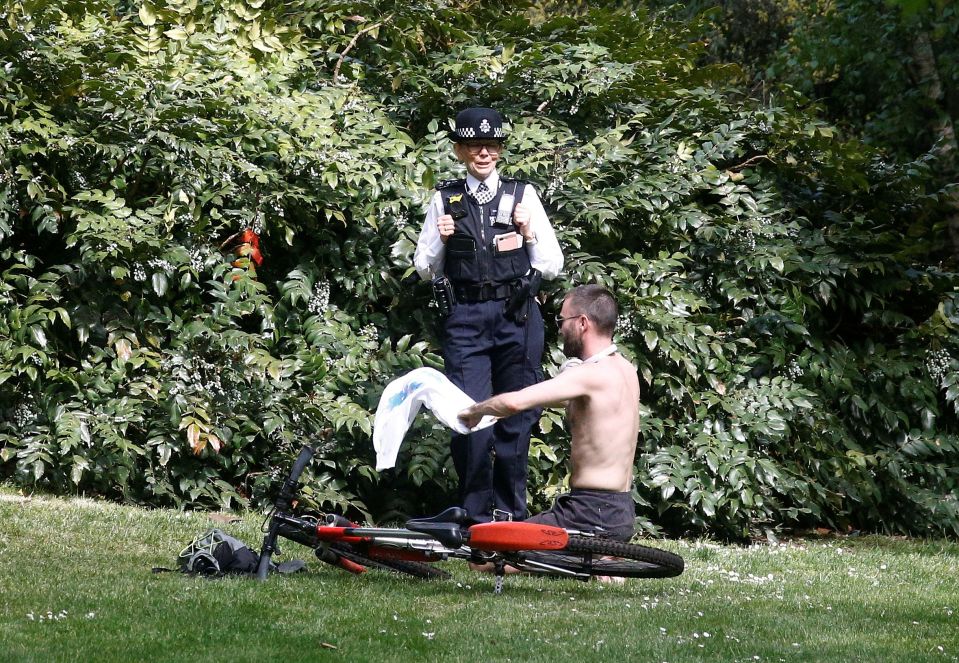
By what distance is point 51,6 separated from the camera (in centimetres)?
760

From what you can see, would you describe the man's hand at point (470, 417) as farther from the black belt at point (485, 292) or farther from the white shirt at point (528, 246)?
the white shirt at point (528, 246)

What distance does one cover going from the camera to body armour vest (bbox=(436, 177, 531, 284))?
6469 mm

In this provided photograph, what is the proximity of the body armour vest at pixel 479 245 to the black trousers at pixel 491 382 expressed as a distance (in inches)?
6.2

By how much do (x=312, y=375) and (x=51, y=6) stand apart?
272cm

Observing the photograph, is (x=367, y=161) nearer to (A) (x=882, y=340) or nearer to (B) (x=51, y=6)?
(B) (x=51, y=6)

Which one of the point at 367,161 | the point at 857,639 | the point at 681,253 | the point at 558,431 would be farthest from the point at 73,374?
the point at 857,639

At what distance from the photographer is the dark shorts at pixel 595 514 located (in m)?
5.48

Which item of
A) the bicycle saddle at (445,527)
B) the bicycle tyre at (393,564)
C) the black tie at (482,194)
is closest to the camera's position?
the bicycle saddle at (445,527)

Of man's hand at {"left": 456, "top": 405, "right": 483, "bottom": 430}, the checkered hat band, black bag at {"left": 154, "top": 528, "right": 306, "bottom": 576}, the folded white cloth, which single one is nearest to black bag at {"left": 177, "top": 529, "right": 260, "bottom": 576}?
black bag at {"left": 154, "top": 528, "right": 306, "bottom": 576}

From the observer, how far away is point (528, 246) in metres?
6.55

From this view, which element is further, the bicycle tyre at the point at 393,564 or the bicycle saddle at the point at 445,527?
the bicycle tyre at the point at 393,564

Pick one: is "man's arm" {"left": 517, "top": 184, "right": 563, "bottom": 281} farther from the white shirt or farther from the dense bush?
the dense bush

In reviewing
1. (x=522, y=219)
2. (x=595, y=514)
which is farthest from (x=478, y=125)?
(x=595, y=514)

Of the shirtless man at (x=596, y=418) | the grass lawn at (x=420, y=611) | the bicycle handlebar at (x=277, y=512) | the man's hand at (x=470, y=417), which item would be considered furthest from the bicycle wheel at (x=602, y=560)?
the bicycle handlebar at (x=277, y=512)
